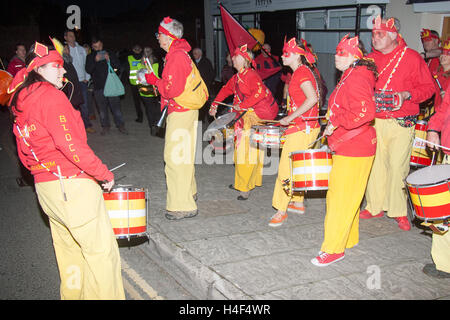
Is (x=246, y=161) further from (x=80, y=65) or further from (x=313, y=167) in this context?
(x=80, y=65)

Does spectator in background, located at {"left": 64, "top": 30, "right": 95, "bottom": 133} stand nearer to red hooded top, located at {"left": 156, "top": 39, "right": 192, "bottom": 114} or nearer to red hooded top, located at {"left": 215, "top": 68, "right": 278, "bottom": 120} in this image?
red hooded top, located at {"left": 215, "top": 68, "right": 278, "bottom": 120}

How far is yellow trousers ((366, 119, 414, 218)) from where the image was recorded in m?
4.97

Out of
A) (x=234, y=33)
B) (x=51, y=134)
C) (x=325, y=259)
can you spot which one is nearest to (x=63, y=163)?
(x=51, y=134)

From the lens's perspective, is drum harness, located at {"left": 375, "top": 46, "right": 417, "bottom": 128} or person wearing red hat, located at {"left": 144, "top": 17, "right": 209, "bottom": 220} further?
person wearing red hat, located at {"left": 144, "top": 17, "right": 209, "bottom": 220}

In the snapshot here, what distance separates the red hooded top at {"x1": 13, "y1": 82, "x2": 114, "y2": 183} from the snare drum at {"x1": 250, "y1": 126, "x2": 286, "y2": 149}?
258 cm

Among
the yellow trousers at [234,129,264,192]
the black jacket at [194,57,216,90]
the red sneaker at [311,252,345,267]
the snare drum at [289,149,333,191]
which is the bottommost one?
the red sneaker at [311,252,345,267]

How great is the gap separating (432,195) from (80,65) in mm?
9287

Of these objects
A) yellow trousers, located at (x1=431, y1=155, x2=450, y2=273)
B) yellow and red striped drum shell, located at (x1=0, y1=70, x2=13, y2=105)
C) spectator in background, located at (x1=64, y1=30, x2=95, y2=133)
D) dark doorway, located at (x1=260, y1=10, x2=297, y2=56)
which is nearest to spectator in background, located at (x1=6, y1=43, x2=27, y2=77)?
spectator in background, located at (x1=64, y1=30, x2=95, y2=133)

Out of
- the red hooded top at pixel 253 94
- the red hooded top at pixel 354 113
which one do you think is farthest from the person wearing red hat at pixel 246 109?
the red hooded top at pixel 354 113

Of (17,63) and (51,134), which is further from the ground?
(17,63)

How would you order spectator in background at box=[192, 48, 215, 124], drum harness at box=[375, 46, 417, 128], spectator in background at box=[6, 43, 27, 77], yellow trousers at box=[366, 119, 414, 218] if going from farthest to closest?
spectator in background at box=[192, 48, 215, 124] → spectator in background at box=[6, 43, 27, 77] → yellow trousers at box=[366, 119, 414, 218] → drum harness at box=[375, 46, 417, 128]

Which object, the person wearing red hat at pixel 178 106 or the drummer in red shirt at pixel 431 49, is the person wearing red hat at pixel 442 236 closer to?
the person wearing red hat at pixel 178 106

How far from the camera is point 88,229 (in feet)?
10.5

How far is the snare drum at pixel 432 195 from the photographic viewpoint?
3.49 meters
